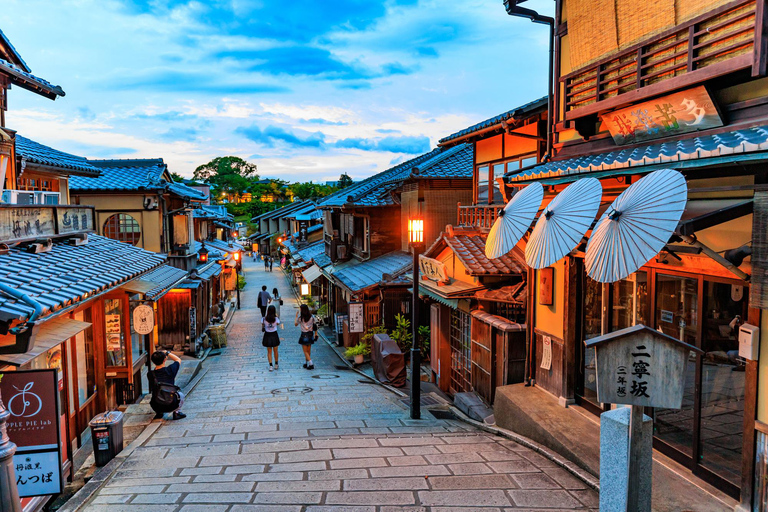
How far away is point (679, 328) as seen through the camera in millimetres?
7562

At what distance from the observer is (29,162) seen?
12195 millimetres

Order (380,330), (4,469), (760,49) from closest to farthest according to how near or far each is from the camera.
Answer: (4,469) → (760,49) → (380,330)

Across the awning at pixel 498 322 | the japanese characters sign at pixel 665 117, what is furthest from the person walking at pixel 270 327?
the japanese characters sign at pixel 665 117

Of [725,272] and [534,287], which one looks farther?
[534,287]

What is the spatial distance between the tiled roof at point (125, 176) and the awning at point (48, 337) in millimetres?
14086

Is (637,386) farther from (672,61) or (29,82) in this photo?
(29,82)

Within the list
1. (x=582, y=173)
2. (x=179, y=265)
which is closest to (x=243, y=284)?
(x=179, y=265)

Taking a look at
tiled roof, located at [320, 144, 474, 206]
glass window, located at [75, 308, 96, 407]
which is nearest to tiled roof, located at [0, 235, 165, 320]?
glass window, located at [75, 308, 96, 407]

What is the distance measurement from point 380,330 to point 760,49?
613 inches

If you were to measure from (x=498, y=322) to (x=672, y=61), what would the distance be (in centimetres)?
653

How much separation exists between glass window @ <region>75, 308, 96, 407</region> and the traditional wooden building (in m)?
10.3

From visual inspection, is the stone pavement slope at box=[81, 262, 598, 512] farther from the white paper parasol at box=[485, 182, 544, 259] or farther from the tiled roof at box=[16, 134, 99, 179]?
the tiled roof at box=[16, 134, 99, 179]

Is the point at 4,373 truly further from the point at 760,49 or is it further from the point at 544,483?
the point at 760,49

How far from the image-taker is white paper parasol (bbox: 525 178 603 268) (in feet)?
22.8
